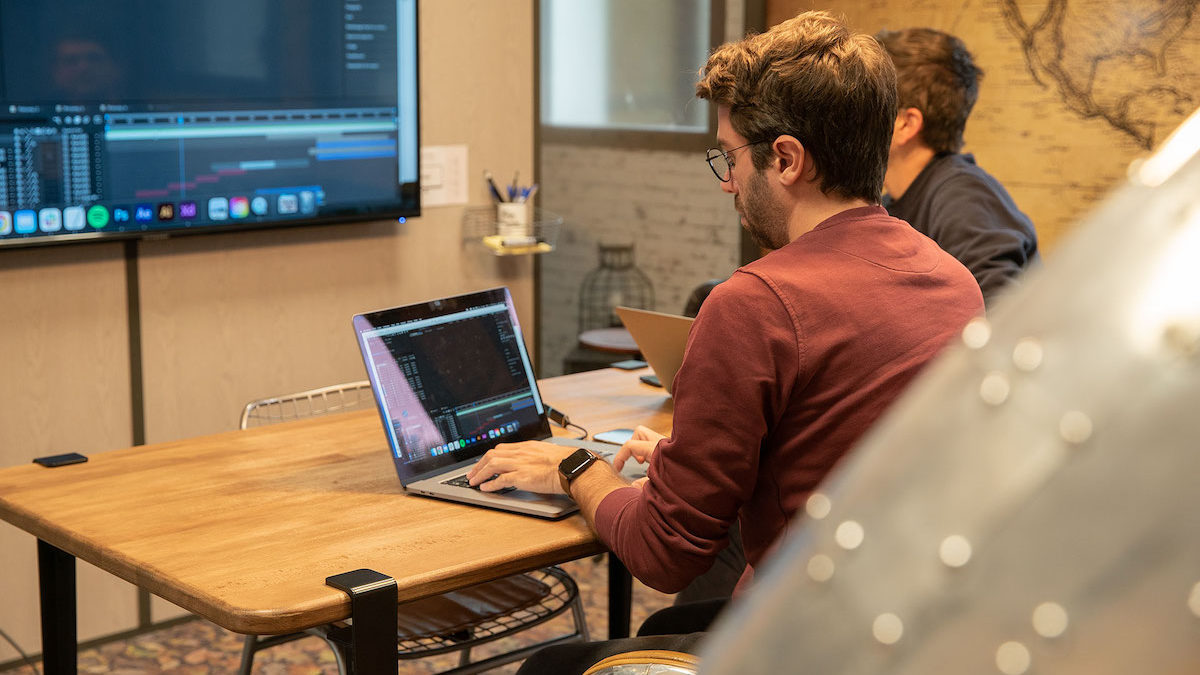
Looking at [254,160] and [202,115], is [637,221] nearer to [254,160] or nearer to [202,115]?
[254,160]

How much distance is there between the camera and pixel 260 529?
1733 millimetres

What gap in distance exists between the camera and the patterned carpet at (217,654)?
10.3 ft

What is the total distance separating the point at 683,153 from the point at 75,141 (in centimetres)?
289

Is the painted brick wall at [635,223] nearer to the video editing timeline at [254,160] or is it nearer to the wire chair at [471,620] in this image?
the video editing timeline at [254,160]

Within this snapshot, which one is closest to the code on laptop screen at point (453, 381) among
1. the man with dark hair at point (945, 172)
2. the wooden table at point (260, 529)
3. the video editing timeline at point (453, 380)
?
the video editing timeline at point (453, 380)

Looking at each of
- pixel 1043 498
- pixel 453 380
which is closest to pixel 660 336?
pixel 453 380

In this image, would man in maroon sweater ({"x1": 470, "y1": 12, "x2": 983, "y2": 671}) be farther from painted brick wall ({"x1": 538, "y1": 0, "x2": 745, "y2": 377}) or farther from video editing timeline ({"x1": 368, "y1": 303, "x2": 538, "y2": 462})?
painted brick wall ({"x1": 538, "y1": 0, "x2": 745, "y2": 377})

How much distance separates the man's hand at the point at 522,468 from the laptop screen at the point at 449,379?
0.12 metres

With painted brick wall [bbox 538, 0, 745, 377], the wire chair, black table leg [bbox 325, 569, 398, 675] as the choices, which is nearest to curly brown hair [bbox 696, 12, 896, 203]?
black table leg [bbox 325, 569, 398, 675]

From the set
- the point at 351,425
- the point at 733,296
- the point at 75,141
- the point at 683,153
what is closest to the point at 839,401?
the point at 733,296

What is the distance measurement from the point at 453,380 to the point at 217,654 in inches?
63.7

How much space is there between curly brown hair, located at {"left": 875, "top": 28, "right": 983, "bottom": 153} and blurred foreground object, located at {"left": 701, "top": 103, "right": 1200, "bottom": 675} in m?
2.62

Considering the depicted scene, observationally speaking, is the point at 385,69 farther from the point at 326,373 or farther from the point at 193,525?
the point at 193,525

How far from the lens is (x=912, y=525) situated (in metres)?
0.24
